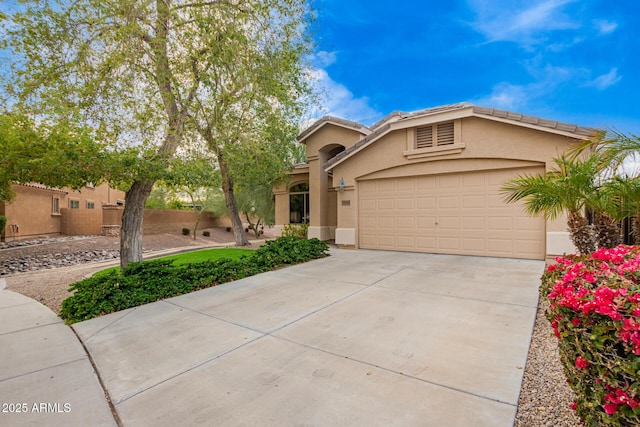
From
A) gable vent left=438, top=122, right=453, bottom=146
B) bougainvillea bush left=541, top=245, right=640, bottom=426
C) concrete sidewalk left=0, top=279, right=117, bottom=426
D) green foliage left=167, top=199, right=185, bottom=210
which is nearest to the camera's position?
bougainvillea bush left=541, top=245, right=640, bottom=426

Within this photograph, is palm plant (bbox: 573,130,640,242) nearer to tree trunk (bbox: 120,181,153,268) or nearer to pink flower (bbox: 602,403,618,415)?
pink flower (bbox: 602,403,618,415)

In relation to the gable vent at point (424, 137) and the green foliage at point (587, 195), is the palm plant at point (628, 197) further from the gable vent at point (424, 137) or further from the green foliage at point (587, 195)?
the gable vent at point (424, 137)

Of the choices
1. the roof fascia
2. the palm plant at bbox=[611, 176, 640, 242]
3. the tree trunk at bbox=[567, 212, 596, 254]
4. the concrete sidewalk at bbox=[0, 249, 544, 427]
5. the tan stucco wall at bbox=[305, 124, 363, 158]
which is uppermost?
the roof fascia

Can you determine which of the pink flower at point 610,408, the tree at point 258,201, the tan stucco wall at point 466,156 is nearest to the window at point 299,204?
the tree at point 258,201

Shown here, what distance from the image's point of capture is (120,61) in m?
7.09

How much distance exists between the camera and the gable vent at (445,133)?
383 inches

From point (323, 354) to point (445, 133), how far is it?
8530 millimetres

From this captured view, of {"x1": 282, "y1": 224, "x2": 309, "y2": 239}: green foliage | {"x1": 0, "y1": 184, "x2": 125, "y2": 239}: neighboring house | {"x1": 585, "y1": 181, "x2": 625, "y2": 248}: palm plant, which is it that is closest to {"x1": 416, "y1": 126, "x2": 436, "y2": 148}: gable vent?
{"x1": 585, "y1": 181, "x2": 625, "y2": 248}: palm plant

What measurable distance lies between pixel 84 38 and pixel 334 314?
331 inches

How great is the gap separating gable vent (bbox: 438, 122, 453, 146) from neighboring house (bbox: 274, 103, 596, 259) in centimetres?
3

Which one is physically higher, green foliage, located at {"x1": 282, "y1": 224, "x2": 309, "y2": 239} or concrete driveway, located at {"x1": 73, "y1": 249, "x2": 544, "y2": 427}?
green foliage, located at {"x1": 282, "y1": 224, "x2": 309, "y2": 239}

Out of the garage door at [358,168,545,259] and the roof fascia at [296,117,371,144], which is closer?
the garage door at [358,168,545,259]

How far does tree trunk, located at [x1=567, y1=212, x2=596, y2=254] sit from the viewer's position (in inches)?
191

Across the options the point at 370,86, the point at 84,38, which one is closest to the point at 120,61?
the point at 84,38
